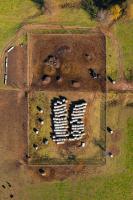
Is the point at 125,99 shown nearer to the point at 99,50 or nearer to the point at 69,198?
the point at 99,50

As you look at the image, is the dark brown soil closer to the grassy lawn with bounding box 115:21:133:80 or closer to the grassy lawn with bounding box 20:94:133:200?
the grassy lawn with bounding box 20:94:133:200

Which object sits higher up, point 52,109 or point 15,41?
point 15,41

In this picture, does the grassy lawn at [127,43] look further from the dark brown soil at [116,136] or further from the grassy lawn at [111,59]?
the dark brown soil at [116,136]

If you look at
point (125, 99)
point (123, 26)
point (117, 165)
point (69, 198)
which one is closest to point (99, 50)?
point (123, 26)

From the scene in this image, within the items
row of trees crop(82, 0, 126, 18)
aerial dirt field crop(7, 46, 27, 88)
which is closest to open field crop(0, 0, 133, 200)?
aerial dirt field crop(7, 46, 27, 88)

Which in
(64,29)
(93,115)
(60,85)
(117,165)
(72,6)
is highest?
(72,6)
